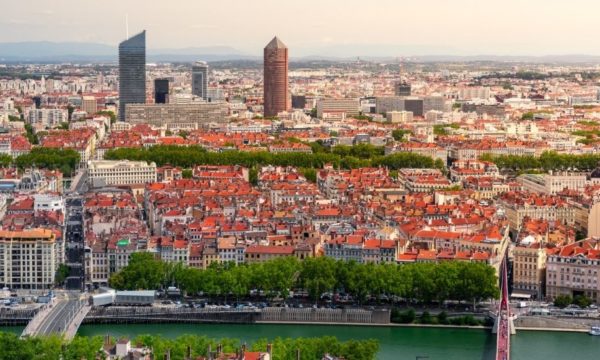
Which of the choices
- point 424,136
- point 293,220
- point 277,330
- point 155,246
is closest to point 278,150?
point 424,136

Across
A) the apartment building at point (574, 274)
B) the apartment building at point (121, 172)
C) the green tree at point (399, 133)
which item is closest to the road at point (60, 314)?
the apartment building at point (574, 274)

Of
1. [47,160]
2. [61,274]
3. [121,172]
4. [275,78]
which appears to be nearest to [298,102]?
[275,78]

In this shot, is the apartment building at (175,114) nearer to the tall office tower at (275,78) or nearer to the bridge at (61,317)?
the tall office tower at (275,78)

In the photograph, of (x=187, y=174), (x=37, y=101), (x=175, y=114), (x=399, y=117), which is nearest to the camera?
(x=187, y=174)

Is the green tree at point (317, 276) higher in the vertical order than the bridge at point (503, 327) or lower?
higher

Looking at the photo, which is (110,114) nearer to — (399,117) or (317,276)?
(399,117)

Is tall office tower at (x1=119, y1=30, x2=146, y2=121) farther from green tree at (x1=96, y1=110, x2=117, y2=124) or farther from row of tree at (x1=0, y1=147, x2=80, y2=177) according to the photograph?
row of tree at (x1=0, y1=147, x2=80, y2=177)

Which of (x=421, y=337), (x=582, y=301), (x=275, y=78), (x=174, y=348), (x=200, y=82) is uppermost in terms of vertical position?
(x=275, y=78)

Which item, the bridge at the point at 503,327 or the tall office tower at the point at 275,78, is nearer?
the bridge at the point at 503,327
